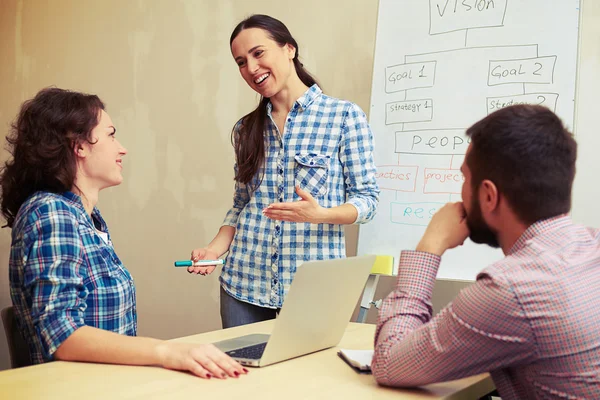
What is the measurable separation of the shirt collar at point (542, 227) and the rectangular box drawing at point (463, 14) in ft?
4.34

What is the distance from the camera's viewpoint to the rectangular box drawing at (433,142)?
2.24 metres

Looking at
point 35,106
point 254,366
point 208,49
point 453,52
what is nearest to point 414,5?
point 453,52

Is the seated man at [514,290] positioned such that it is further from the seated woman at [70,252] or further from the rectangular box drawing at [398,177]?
the rectangular box drawing at [398,177]

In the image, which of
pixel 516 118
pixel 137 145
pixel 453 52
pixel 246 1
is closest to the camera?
pixel 516 118

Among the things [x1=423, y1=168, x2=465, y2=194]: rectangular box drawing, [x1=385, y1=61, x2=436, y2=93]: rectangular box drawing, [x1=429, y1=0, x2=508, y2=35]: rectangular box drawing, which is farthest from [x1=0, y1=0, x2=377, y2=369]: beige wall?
[x1=423, y1=168, x2=465, y2=194]: rectangular box drawing

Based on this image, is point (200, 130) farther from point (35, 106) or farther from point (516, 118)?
point (516, 118)

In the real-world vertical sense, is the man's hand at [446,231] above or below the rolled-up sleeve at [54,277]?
above

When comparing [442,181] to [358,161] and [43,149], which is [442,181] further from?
[43,149]

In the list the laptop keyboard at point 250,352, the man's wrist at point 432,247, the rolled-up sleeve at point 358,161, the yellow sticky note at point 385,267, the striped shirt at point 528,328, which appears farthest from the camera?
the yellow sticky note at point 385,267

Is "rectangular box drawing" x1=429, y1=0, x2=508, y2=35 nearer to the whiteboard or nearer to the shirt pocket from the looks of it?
the whiteboard

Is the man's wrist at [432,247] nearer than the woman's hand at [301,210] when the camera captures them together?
Yes

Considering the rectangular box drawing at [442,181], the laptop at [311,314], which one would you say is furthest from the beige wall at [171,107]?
the laptop at [311,314]

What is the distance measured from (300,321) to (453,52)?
1.41 meters

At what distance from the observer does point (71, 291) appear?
4.17 ft
